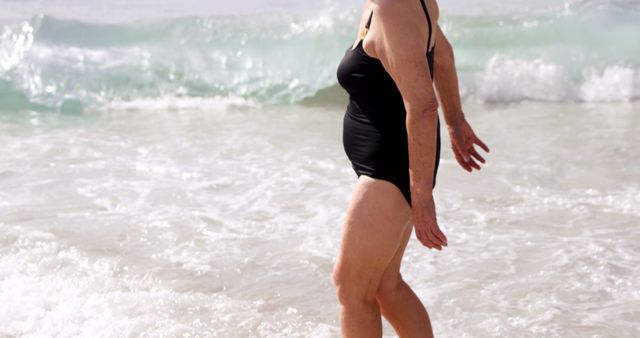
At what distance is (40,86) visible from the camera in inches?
480

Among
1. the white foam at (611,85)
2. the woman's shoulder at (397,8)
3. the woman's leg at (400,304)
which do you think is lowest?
the white foam at (611,85)

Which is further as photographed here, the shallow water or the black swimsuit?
the shallow water

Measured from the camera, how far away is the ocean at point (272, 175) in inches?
189

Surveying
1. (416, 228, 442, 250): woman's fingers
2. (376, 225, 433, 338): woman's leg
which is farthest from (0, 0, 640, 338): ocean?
(416, 228, 442, 250): woman's fingers

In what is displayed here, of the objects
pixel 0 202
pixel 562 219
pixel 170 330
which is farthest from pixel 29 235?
pixel 562 219

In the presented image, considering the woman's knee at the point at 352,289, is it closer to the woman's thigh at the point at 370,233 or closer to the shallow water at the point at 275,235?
the woman's thigh at the point at 370,233

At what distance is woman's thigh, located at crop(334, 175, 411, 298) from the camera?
3.22 m

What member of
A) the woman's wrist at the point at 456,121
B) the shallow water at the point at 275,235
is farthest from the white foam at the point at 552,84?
the woman's wrist at the point at 456,121

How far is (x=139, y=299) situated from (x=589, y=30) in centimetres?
951

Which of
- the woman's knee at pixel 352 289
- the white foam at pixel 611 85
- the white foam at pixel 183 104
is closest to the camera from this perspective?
the woman's knee at pixel 352 289

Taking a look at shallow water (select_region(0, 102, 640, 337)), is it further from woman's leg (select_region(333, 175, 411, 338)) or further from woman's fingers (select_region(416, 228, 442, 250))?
woman's fingers (select_region(416, 228, 442, 250))

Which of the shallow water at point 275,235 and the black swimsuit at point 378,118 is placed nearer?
the black swimsuit at point 378,118

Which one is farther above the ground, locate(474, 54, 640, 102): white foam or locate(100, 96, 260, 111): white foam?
locate(474, 54, 640, 102): white foam

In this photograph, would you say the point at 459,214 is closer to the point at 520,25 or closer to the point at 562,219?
the point at 562,219
